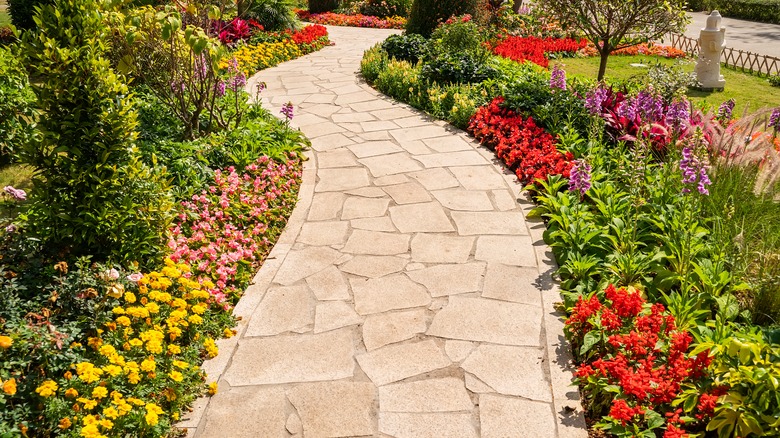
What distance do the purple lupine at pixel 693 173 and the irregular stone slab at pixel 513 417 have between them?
6.72 feet

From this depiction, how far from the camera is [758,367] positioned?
288 centimetres

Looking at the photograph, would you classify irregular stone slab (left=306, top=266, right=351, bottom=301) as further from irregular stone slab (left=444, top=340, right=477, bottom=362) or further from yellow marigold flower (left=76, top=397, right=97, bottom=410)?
yellow marigold flower (left=76, top=397, right=97, bottom=410)

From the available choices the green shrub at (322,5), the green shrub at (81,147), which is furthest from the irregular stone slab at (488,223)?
the green shrub at (322,5)

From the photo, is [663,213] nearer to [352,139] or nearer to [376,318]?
[376,318]

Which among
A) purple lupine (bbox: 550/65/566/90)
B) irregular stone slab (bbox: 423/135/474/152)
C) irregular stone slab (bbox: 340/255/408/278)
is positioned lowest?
irregular stone slab (bbox: 340/255/408/278)

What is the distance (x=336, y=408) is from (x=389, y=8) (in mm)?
18126

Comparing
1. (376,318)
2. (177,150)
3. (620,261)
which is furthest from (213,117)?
(620,261)

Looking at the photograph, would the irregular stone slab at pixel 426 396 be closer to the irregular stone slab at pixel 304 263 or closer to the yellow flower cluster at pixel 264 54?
the irregular stone slab at pixel 304 263

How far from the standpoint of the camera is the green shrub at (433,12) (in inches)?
489

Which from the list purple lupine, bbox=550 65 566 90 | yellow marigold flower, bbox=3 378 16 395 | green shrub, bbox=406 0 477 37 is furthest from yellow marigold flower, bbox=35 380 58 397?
green shrub, bbox=406 0 477 37

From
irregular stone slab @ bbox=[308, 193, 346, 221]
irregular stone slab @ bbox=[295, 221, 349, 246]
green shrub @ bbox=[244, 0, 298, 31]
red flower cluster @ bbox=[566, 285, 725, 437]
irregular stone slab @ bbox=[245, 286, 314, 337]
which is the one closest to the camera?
red flower cluster @ bbox=[566, 285, 725, 437]

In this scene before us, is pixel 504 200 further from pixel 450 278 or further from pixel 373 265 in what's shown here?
pixel 373 265

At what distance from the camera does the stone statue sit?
10.9 meters

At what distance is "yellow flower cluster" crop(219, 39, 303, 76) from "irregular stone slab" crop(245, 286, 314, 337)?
7.49 metres
